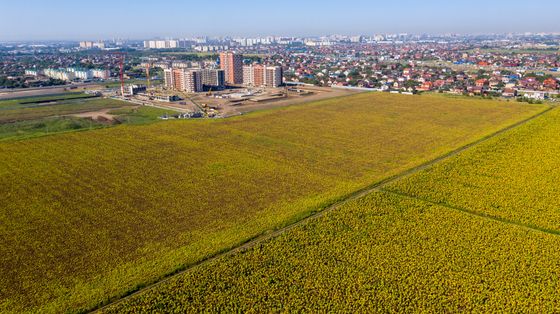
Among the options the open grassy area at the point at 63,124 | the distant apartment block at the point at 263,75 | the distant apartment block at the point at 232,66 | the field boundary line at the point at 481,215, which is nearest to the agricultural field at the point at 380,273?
the field boundary line at the point at 481,215

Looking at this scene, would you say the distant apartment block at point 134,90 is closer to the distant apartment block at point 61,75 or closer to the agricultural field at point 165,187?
the agricultural field at point 165,187

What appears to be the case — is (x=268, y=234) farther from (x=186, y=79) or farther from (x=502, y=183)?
(x=186, y=79)

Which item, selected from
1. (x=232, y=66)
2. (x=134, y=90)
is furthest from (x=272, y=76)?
(x=134, y=90)

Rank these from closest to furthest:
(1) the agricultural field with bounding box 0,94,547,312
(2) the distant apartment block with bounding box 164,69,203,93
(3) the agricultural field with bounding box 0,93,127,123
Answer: (1) the agricultural field with bounding box 0,94,547,312, (3) the agricultural field with bounding box 0,93,127,123, (2) the distant apartment block with bounding box 164,69,203,93

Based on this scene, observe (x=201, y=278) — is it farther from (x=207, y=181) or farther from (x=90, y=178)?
(x=90, y=178)

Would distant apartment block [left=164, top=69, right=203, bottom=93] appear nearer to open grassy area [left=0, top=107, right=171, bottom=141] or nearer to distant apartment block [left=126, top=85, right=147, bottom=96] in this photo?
distant apartment block [left=126, top=85, right=147, bottom=96]

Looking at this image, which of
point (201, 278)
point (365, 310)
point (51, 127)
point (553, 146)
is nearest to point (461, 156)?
point (553, 146)

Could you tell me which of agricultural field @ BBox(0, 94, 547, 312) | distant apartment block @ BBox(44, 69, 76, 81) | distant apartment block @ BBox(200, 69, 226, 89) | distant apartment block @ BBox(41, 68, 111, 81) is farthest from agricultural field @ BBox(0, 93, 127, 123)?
distant apartment block @ BBox(41, 68, 111, 81)
